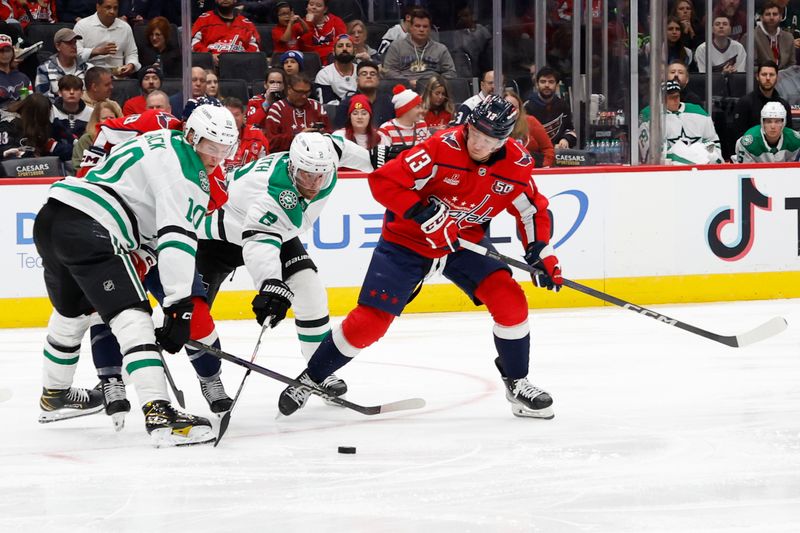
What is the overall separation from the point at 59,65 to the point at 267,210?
359cm

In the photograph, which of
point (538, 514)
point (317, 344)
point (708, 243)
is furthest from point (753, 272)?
point (538, 514)

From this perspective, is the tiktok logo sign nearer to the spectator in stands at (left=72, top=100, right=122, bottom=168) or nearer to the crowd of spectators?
the crowd of spectators

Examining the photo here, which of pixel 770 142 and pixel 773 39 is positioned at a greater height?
pixel 773 39

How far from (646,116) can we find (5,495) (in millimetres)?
5028

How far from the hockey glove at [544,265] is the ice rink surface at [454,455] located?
0.46 meters

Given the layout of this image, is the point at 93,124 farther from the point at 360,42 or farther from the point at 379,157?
the point at 379,157

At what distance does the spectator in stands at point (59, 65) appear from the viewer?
23.9ft

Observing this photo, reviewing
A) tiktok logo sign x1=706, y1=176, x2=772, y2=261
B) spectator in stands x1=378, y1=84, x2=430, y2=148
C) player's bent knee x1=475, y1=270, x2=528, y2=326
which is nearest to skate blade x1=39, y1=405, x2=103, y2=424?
player's bent knee x1=475, y1=270, x2=528, y2=326

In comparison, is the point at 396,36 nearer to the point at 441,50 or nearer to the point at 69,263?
the point at 441,50

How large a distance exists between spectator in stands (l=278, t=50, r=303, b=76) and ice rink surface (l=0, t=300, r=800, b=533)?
241 centimetres

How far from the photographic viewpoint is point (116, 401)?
4047 millimetres

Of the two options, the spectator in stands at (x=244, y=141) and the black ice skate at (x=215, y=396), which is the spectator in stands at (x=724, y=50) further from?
the black ice skate at (x=215, y=396)

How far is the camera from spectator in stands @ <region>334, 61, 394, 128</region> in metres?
7.20

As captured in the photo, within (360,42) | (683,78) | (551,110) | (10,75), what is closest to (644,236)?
(551,110)
